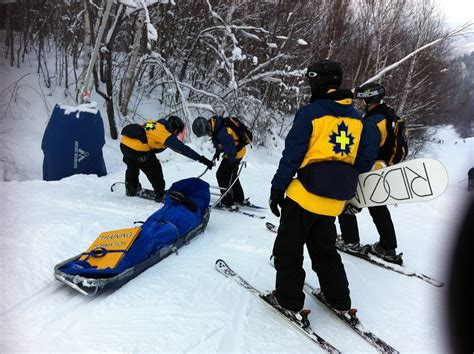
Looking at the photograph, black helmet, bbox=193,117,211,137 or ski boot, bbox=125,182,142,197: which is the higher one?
black helmet, bbox=193,117,211,137

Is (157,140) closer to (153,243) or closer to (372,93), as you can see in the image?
(153,243)

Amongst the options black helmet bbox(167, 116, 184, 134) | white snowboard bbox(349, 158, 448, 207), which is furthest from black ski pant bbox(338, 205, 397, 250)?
black helmet bbox(167, 116, 184, 134)

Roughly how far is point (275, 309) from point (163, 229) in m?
1.16

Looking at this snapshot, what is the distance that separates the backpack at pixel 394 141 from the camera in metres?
2.95

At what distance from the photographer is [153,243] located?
269 centimetres

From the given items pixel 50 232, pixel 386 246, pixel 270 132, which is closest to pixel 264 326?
pixel 386 246

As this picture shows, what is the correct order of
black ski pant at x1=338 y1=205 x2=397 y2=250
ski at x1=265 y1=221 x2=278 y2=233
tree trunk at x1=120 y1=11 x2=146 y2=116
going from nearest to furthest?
black ski pant at x1=338 y1=205 x2=397 y2=250 → ski at x1=265 y1=221 x2=278 y2=233 → tree trunk at x1=120 y1=11 x2=146 y2=116

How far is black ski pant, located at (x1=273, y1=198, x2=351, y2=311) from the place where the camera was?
206 cm

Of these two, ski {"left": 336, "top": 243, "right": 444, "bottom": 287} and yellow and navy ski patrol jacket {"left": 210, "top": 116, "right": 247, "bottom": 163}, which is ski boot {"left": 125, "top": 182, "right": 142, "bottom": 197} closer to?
yellow and navy ski patrol jacket {"left": 210, "top": 116, "right": 247, "bottom": 163}

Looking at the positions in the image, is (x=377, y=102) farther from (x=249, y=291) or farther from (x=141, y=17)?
(x=141, y=17)

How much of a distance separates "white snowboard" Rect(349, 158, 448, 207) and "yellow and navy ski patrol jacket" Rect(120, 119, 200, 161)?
7.45 feet

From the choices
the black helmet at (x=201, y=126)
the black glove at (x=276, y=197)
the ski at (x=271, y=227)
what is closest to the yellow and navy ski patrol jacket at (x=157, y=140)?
the black helmet at (x=201, y=126)

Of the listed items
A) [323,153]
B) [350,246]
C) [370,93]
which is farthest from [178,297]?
[370,93]

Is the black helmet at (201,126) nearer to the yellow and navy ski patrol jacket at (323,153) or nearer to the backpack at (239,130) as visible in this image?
the backpack at (239,130)
